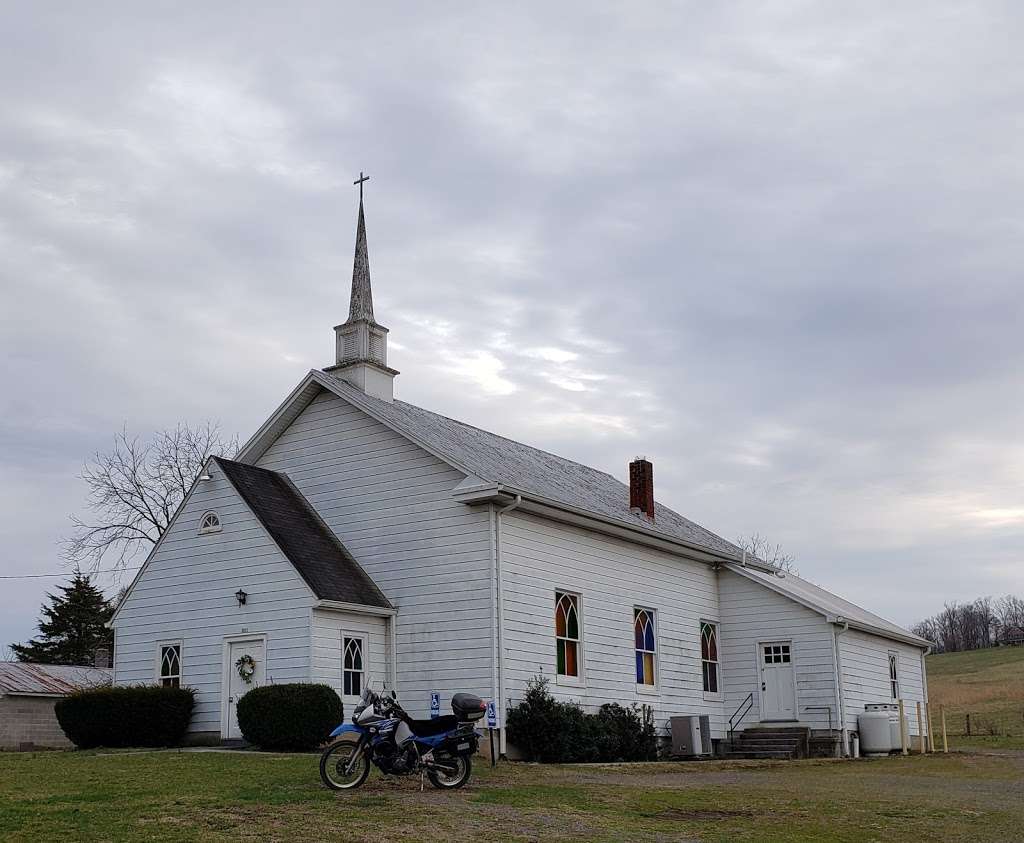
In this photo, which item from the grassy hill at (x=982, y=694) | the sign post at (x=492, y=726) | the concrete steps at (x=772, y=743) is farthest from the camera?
the grassy hill at (x=982, y=694)

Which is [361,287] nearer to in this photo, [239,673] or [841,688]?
[239,673]

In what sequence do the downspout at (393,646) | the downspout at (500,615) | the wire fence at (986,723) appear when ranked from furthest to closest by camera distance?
the wire fence at (986,723), the downspout at (393,646), the downspout at (500,615)

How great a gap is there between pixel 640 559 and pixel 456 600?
5.91 metres

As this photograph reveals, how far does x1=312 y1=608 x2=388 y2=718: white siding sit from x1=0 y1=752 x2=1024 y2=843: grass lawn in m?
3.14

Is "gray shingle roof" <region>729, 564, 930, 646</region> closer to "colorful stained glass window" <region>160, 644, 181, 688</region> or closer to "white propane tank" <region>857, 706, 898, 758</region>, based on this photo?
"white propane tank" <region>857, 706, 898, 758</region>

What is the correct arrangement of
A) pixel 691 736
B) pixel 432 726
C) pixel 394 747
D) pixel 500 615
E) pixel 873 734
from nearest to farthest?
pixel 394 747 → pixel 432 726 → pixel 500 615 → pixel 691 736 → pixel 873 734

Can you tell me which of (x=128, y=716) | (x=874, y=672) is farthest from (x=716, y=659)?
(x=128, y=716)

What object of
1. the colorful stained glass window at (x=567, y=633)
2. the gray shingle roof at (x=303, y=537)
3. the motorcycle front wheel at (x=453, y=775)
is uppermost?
the gray shingle roof at (x=303, y=537)

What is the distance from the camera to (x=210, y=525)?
24.3 metres

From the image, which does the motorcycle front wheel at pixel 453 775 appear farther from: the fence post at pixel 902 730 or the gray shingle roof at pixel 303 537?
the fence post at pixel 902 730

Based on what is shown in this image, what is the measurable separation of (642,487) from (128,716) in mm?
13412

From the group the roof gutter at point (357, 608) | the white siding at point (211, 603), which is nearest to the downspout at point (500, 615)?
the roof gutter at point (357, 608)

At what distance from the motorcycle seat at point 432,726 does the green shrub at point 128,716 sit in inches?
375

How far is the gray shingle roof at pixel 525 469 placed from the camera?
24.1 metres
